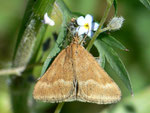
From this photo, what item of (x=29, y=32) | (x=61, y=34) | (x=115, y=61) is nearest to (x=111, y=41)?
(x=115, y=61)

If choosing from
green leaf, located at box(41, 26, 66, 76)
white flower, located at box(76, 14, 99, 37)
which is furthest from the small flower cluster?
green leaf, located at box(41, 26, 66, 76)

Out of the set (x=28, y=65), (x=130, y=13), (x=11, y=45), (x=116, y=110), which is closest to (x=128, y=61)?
(x=130, y=13)

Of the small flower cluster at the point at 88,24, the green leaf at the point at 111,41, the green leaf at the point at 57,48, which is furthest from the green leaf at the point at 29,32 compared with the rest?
the green leaf at the point at 111,41

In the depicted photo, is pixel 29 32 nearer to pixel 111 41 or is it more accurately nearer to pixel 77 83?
pixel 77 83

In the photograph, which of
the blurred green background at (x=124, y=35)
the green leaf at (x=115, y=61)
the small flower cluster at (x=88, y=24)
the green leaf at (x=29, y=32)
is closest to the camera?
the green leaf at (x=115, y=61)

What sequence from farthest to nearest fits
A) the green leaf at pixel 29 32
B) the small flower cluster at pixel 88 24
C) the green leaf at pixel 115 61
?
the green leaf at pixel 29 32
the small flower cluster at pixel 88 24
the green leaf at pixel 115 61

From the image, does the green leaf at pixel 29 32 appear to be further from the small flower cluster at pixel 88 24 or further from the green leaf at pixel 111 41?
the green leaf at pixel 111 41

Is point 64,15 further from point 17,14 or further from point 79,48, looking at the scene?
point 17,14
